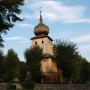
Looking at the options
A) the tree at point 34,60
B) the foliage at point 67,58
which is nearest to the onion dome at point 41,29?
the foliage at point 67,58

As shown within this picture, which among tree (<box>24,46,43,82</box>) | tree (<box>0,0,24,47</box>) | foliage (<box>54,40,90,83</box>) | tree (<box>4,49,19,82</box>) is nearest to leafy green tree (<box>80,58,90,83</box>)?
foliage (<box>54,40,90,83</box>)

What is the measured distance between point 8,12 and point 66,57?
45.3 meters

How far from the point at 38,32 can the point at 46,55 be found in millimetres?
8489

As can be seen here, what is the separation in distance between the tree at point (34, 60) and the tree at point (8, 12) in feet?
128

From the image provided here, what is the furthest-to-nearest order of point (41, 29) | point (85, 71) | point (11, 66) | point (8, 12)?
point (41, 29), point (85, 71), point (11, 66), point (8, 12)

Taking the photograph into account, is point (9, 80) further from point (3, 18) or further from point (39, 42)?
point (3, 18)

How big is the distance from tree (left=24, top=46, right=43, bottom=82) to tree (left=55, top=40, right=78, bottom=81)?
5740 mm

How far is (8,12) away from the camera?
86.0ft

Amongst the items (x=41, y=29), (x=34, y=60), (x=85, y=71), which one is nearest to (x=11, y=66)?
(x=34, y=60)

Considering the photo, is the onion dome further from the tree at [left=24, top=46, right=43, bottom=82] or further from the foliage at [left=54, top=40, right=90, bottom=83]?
the tree at [left=24, top=46, right=43, bottom=82]

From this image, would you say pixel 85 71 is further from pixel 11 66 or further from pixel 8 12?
pixel 8 12

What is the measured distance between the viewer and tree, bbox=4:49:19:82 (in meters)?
71.4

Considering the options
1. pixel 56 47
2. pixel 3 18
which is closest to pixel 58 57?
pixel 56 47

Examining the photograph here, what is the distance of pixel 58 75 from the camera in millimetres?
81062
